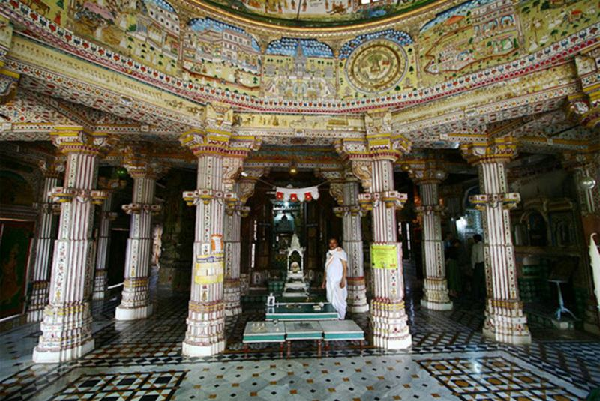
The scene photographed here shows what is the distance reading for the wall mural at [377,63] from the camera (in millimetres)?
6453

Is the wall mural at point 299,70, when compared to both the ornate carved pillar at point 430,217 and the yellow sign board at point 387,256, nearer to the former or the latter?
the yellow sign board at point 387,256

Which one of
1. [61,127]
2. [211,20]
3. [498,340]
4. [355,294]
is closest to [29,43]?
[61,127]

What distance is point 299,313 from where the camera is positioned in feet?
21.7

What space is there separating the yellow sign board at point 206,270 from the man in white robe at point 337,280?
10.4 feet

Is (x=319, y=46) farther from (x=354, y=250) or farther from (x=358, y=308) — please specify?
(x=358, y=308)

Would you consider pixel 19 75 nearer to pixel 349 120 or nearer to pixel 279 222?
pixel 349 120

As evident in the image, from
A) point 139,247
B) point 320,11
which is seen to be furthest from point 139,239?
point 320,11

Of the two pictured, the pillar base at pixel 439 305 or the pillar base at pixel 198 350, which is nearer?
the pillar base at pixel 198 350

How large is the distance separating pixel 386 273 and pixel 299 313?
85.6 inches

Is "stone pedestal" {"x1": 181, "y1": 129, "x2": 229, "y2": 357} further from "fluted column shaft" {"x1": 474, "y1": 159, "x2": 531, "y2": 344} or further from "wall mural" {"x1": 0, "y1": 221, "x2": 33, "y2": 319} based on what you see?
"wall mural" {"x1": 0, "y1": 221, "x2": 33, "y2": 319}

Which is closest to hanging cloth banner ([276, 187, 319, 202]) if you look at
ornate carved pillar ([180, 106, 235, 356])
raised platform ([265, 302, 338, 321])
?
ornate carved pillar ([180, 106, 235, 356])

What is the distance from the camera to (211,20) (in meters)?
6.23

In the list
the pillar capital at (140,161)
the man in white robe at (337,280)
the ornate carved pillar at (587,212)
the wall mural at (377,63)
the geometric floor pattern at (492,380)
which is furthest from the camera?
the pillar capital at (140,161)

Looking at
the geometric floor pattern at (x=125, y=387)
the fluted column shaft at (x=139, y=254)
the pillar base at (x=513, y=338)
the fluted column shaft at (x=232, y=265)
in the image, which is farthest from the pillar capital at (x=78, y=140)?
the pillar base at (x=513, y=338)
